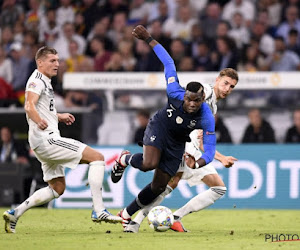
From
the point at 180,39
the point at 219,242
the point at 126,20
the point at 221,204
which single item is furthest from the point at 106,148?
the point at 219,242

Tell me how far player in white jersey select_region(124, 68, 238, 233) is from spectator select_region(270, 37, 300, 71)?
20.2 ft

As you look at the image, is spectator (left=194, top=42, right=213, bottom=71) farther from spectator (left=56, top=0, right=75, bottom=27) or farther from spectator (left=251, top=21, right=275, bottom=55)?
spectator (left=56, top=0, right=75, bottom=27)

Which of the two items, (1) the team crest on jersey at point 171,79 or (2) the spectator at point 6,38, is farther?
(2) the spectator at point 6,38

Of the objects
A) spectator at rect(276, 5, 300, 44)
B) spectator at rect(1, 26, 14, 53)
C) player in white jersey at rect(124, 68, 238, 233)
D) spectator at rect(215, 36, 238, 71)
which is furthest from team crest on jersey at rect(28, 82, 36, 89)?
spectator at rect(1, 26, 14, 53)

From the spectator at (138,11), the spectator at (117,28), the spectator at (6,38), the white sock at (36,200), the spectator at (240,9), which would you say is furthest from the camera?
the spectator at (6,38)

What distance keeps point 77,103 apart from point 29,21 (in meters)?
4.64

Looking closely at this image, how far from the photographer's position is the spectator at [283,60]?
1606 centimetres

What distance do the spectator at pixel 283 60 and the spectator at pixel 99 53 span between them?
3.49 meters

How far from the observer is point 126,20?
18219 millimetres

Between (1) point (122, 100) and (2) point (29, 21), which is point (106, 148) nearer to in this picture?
(1) point (122, 100)

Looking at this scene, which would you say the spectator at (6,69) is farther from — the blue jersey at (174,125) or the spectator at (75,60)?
the blue jersey at (174,125)

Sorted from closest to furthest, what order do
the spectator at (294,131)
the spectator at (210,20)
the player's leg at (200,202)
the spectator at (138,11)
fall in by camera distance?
1. the player's leg at (200,202)
2. the spectator at (294,131)
3. the spectator at (210,20)
4. the spectator at (138,11)

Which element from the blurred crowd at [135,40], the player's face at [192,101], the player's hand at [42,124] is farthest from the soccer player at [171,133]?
the blurred crowd at [135,40]

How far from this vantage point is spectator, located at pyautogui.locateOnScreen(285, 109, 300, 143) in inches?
567
